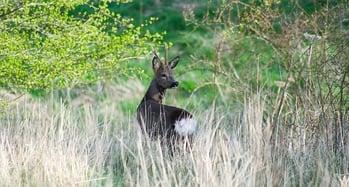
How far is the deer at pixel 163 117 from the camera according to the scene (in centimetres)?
908

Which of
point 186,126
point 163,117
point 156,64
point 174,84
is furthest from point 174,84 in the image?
point 186,126

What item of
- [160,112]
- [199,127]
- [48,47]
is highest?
[48,47]

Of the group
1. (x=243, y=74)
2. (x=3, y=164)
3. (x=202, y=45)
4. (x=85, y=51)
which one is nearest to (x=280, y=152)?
(x=3, y=164)

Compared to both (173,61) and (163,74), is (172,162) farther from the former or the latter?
(173,61)

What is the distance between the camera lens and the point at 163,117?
946 cm

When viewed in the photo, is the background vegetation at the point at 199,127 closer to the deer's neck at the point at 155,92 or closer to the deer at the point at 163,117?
the deer at the point at 163,117

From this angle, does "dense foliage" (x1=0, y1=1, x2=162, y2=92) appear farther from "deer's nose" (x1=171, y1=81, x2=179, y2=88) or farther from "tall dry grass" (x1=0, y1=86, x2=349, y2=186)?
"tall dry grass" (x1=0, y1=86, x2=349, y2=186)

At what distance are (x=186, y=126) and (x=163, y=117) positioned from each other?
1.51 feet

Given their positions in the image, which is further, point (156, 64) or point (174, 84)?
point (156, 64)

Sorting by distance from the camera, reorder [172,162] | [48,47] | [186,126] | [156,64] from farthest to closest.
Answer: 1. [156,64]
2. [48,47]
3. [186,126]
4. [172,162]

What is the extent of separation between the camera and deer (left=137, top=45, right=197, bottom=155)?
357 inches

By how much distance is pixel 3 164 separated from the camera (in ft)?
25.7

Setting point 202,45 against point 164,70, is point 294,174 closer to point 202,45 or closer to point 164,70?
point 164,70

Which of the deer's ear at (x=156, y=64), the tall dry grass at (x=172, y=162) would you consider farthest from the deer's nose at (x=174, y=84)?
the tall dry grass at (x=172, y=162)
